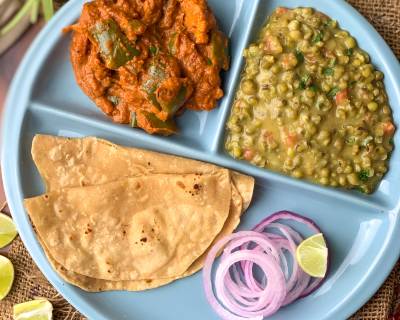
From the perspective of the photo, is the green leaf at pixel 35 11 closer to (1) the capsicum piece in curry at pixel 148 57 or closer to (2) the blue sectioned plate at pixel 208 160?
(2) the blue sectioned plate at pixel 208 160

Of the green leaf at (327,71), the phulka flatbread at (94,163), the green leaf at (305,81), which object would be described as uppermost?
the green leaf at (327,71)

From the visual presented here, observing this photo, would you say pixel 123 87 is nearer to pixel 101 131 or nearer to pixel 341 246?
pixel 101 131

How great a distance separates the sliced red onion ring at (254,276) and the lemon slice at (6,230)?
1184mm

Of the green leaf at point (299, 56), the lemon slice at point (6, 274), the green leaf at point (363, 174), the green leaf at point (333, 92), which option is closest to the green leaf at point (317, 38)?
the green leaf at point (299, 56)

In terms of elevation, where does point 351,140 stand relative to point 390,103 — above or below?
below

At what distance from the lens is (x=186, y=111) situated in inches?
138

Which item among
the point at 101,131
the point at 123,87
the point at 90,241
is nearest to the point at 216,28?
the point at 123,87

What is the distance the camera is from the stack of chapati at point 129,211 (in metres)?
3.41

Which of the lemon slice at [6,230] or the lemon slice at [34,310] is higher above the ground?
the lemon slice at [6,230]

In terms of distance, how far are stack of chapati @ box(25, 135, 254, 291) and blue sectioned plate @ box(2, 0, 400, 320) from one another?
0.30 feet

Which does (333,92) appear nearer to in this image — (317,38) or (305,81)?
(305,81)

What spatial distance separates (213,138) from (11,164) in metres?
1.13

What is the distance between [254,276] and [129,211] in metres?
0.78

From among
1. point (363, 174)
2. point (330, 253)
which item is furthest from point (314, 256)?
point (363, 174)
